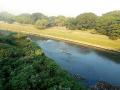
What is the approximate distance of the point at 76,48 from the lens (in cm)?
10406

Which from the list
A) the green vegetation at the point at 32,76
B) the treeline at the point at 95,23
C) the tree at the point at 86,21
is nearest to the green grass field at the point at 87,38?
the treeline at the point at 95,23

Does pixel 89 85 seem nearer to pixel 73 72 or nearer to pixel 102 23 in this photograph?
pixel 73 72

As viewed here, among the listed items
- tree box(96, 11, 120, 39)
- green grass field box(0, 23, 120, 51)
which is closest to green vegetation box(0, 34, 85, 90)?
green grass field box(0, 23, 120, 51)

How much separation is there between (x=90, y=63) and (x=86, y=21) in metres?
81.8

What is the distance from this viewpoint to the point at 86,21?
155 meters

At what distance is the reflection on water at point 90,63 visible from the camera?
203 ft

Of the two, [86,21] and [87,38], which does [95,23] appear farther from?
[87,38]

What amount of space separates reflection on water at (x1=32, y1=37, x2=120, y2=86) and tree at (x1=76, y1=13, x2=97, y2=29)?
153ft

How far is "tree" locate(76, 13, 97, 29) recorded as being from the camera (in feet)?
488

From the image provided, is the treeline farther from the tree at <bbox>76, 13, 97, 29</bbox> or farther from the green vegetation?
the green vegetation

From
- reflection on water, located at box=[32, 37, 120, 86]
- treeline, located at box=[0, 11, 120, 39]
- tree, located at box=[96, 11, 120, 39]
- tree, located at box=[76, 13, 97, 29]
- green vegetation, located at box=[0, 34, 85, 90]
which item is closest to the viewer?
green vegetation, located at box=[0, 34, 85, 90]

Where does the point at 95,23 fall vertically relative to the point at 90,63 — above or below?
above

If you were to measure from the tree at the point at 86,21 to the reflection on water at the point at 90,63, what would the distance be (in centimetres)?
4648

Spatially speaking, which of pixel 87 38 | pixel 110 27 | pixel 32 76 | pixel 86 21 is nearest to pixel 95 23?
pixel 86 21
